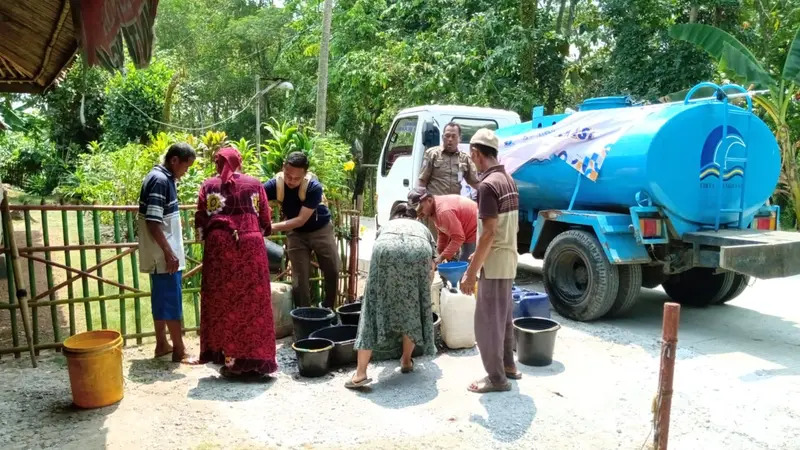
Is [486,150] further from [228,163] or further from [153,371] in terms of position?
[153,371]

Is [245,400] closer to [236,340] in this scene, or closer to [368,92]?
[236,340]

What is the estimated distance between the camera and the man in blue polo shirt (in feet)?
16.4

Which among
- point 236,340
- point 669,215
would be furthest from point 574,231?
point 236,340

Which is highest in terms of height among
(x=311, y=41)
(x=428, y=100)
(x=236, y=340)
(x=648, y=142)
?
(x=311, y=41)

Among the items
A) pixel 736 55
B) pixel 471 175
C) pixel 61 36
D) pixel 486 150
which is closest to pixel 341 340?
pixel 486 150

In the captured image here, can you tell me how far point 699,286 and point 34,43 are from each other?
260 inches

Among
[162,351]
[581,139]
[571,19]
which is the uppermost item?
[571,19]

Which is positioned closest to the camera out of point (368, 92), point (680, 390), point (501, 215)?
point (501, 215)

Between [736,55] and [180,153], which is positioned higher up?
[736,55]

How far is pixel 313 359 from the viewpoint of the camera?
446 centimetres

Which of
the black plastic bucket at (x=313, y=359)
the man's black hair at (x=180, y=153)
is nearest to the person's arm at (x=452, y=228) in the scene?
the black plastic bucket at (x=313, y=359)

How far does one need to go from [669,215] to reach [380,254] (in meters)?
2.96

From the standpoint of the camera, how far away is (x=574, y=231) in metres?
6.08

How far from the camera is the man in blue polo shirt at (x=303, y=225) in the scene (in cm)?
501
